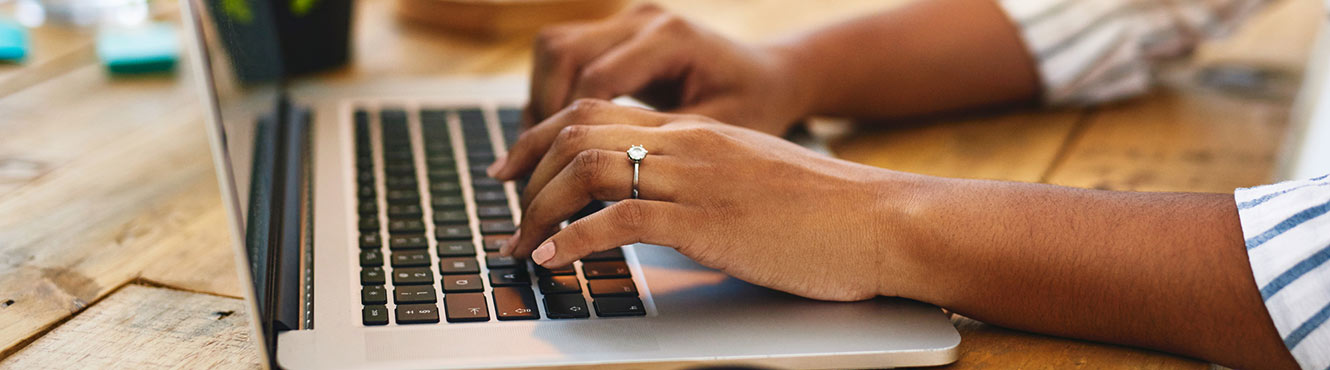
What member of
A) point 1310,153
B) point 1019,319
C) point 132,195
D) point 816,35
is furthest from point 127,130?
point 1310,153

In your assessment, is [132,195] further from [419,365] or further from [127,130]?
[419,365]

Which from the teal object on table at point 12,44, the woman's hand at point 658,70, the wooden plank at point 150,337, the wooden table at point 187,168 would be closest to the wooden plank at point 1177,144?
the wooden table at point 187,168

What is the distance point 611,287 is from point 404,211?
164 millimetres

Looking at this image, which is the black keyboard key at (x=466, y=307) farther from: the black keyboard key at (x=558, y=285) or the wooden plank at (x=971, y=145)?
the wooden plank at (x=971, y=145)

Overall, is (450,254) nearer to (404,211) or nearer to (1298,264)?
(404,211)

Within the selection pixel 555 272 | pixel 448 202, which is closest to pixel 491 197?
pixel 448 202

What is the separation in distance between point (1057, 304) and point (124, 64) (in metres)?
0.82

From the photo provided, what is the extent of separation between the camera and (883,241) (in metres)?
0.54

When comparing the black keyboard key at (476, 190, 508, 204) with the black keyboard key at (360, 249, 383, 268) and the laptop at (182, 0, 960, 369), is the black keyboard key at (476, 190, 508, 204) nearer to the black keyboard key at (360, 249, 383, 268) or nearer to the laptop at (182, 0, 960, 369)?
the laptop at (182, 0, 960, 369)

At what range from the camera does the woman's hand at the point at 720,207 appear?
531mm

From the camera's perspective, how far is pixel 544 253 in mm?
527

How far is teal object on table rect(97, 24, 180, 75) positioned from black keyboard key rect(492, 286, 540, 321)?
60cm

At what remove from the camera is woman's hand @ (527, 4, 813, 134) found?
751mm

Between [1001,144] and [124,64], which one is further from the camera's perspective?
[124,64]
